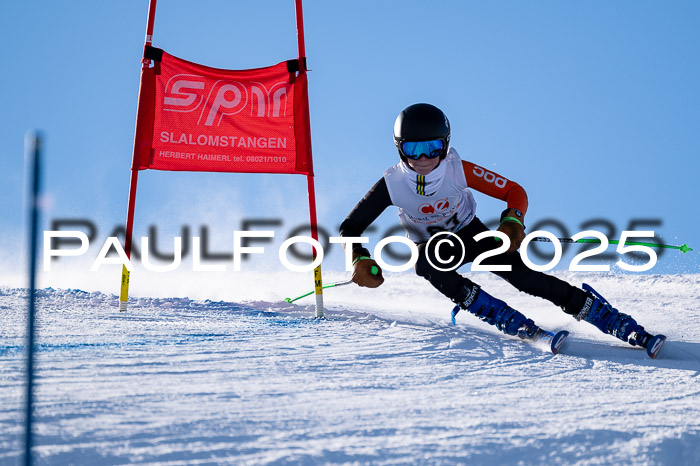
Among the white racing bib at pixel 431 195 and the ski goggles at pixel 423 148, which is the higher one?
the ski goggles at pixel 423 148

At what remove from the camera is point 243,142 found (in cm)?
541

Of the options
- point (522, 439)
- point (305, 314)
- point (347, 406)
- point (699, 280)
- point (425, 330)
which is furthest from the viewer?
point (699, 280)

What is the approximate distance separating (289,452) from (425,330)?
2.29 metres

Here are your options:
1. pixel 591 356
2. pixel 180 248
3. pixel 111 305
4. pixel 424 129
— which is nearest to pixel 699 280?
pixel 591 356

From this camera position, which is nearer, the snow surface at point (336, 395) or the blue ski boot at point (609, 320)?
the snow surface at point (336, 395)

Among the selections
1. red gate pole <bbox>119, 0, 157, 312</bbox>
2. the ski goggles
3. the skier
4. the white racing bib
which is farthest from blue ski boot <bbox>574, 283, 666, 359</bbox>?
red gate pole <bbox>119, 0, 157, 312</bbox>

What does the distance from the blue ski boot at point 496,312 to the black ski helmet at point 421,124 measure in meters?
0.86

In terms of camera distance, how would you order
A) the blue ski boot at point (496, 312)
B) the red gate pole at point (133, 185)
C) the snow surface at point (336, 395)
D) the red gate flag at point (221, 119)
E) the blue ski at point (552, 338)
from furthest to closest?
the red gate flag at point (221, 119) → the red gate pole at point (133, 185) → the blue ski boot at point (496, 312) → the blue ski at point (552, 338) → the snow surface at point (336, 395)

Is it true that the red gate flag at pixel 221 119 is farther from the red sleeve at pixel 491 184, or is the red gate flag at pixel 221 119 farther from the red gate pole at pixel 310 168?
the red sleeve at pixel 491 184

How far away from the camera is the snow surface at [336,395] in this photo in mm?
1728

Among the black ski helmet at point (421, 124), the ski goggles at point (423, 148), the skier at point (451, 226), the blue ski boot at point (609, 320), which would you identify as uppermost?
the black ski helmet at point (421, 124)

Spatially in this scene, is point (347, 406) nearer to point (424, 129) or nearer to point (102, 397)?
point (102, 397)

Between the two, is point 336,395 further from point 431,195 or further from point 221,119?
point 221,119

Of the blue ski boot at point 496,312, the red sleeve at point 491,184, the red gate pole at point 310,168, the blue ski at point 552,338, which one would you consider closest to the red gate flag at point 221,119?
the red gate pole at point 310,168
